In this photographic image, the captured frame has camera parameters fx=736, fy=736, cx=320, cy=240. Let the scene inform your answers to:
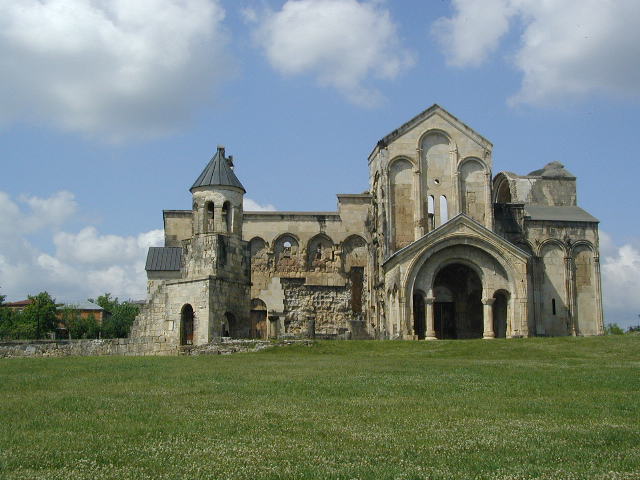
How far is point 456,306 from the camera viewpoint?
4203 cm

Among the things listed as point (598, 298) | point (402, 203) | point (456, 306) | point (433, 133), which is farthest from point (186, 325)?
point (598, 298)

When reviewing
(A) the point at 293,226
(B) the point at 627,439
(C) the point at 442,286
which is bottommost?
(B) the point at 627,439

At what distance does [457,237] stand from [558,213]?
37.6 feet

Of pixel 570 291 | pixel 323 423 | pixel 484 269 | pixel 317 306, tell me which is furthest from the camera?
pixel 317 306

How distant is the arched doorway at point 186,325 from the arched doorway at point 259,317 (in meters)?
9.94

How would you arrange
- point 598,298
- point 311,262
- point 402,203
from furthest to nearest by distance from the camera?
1. point 311,262
2. point 598,298
3. point 402,203

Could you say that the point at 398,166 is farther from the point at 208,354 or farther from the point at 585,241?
the point at 208,354

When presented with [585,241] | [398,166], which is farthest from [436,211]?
[585,241]

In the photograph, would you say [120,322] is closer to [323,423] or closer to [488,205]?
[488,205]

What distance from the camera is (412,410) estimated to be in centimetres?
1218

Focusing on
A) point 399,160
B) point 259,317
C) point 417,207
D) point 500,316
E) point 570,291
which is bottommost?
point 500,316

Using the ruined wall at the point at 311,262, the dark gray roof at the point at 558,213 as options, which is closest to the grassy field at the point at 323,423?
the ruined wall at the point at 311,262

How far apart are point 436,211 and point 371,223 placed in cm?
504

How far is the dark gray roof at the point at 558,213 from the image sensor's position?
44719mm
